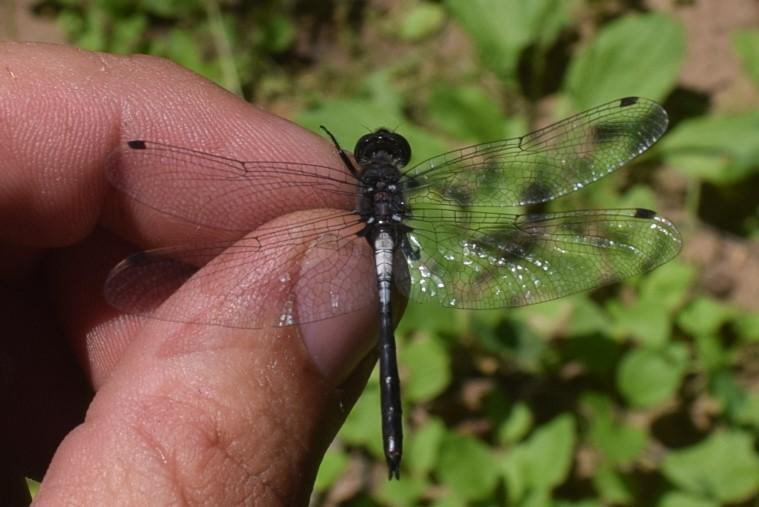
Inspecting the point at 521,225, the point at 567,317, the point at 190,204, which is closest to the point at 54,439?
the point at 190,204

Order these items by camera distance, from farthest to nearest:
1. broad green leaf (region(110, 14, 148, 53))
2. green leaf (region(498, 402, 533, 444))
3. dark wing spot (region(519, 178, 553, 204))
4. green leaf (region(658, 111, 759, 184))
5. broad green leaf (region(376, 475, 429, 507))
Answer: broad green leaf (region(110, 14, 148, 53)) < green leaf (region(658, 111, 759, 184)) < green leaf (region(498, 402, 533, 444)) < broad green leaf (region(376, 475, 429, 507)) < dark wing spot (region(519, 178, 553, 204))

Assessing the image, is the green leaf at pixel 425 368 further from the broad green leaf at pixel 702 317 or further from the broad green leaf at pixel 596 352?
the broad green leaf at pixel 702 317

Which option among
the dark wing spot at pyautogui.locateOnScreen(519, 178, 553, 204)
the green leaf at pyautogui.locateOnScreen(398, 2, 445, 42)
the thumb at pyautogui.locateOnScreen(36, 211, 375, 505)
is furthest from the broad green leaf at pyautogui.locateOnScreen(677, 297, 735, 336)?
the green leaf at pyautogui.locateOnScreen(398, 2, 445, 42)

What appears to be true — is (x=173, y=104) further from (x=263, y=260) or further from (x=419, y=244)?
(x=419, y=244)

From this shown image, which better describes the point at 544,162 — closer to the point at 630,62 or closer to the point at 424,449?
→ the point at 424,449

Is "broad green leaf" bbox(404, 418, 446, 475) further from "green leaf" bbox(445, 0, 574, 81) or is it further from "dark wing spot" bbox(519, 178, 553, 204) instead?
"green leaf" bbox(445, 0, 574, 81)

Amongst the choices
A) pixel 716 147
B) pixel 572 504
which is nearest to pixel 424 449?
pixel 572 504
